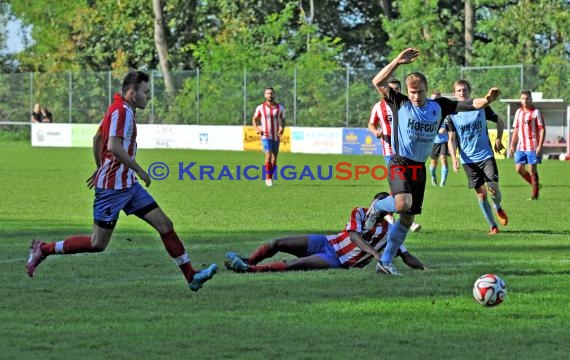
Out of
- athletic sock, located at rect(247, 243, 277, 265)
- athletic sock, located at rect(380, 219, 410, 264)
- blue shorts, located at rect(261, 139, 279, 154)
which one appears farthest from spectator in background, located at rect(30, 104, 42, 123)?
athletic sock, located at rect(380, 219, 410, 264)

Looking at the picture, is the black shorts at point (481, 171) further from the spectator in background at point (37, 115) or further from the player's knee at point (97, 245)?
the spectator in background at point (37, 115)

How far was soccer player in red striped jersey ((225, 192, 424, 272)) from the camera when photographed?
11.5m

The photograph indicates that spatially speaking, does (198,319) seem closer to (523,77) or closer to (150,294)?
(150,294)

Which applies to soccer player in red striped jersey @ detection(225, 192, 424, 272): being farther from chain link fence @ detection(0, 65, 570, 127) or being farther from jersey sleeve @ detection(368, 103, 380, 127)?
chain link fence @ detection(0, 65, 570, 127)

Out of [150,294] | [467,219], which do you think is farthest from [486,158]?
[150,294]

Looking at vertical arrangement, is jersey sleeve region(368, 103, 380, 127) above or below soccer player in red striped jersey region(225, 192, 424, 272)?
above

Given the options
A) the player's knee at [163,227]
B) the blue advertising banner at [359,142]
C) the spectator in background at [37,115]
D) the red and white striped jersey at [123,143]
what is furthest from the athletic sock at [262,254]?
the spectator in background at [37,115]

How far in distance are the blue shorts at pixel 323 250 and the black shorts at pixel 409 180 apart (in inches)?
32.6

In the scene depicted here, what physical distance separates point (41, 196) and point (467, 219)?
8.25m

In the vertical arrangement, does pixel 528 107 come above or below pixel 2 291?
above

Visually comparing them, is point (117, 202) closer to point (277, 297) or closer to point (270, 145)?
point (277, 297)

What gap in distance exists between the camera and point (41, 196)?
22578 mm

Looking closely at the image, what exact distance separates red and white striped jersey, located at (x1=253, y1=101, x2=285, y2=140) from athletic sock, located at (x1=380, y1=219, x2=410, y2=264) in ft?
49.3

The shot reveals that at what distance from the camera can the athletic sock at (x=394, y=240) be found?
11211mm
